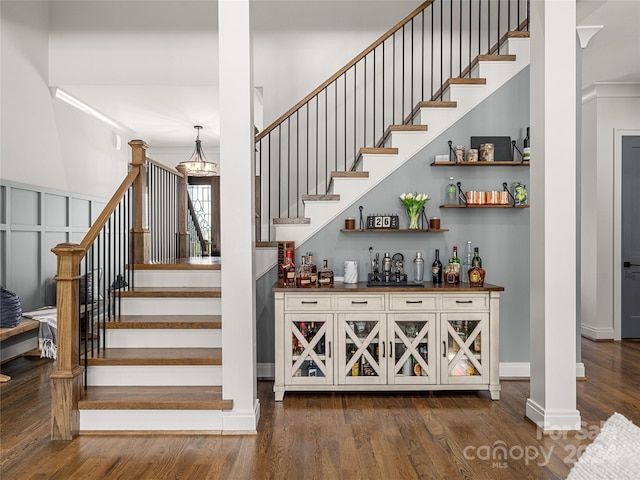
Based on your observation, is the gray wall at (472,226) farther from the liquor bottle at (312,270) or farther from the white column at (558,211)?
the white column at (558,211)

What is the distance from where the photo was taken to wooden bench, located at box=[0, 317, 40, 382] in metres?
4.31

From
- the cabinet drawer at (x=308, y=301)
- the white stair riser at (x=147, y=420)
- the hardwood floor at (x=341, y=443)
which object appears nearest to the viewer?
the hardwood floor at (x=341, y=443)

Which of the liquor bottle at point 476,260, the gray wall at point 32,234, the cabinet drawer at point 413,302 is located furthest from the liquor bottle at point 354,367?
the gray wall at point 32,234

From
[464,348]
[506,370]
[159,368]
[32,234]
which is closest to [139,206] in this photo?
[32,234]

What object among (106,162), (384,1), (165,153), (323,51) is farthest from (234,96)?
(165,153)

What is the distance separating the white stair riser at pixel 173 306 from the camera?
3.97 m

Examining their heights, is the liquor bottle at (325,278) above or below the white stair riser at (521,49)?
below

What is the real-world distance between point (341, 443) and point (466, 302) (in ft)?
4.94

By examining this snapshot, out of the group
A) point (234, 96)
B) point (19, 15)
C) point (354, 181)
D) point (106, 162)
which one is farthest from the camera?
point (106, 162)

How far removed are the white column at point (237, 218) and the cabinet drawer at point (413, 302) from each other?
1.22 metres

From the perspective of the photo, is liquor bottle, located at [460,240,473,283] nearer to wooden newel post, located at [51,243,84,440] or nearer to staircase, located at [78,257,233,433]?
staircase, located at [78,257,233,433]

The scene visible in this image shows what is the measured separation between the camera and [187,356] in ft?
11.0

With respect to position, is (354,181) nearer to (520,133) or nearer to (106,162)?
(520,133)

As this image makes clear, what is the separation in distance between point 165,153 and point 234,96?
669 centimetres
